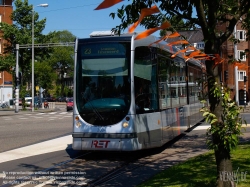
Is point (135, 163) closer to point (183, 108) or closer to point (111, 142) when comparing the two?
point (111, 142)

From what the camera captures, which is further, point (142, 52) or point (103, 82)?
point (142, 52)

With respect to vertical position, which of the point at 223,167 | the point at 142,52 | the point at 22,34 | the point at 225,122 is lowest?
the point at 223,167

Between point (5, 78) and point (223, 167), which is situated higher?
point (5, 78)

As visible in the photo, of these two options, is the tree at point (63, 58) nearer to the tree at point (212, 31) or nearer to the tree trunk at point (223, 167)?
the tree at point (212, 31)

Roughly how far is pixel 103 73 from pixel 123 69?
1.80 feet

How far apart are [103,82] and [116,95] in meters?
0.49

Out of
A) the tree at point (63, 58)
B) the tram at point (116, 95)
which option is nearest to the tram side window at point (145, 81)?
the tram at point (116, 95)

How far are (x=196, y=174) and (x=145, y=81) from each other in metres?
3.66

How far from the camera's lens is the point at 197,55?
5.39m

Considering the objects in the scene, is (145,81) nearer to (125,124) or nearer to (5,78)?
(125,124)

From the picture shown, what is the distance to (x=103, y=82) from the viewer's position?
10.7 meters

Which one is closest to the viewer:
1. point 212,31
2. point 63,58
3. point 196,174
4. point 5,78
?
point 212,31

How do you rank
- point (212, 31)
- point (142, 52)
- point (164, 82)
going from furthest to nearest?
point (164, 82)
point (142, 52)
point (212, 31)

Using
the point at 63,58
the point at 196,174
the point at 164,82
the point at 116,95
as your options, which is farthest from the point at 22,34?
the point at 63,58
